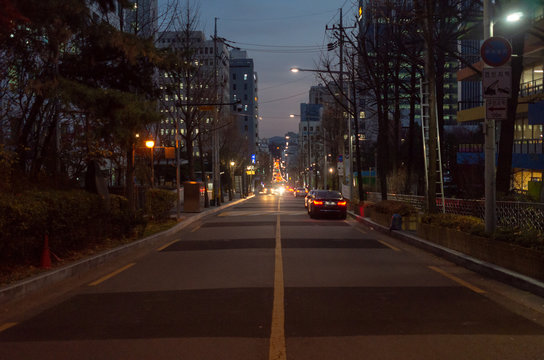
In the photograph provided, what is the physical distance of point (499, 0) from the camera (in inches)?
739

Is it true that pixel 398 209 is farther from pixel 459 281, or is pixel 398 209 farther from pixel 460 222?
pixel 459 281

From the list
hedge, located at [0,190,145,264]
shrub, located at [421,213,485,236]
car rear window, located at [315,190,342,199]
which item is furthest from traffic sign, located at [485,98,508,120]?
car rear window, located at [315,190,342,199]

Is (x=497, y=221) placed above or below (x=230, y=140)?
below

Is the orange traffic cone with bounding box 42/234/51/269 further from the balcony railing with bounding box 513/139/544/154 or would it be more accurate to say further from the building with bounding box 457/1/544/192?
the balcony railing with bounding box 513/139/544/154

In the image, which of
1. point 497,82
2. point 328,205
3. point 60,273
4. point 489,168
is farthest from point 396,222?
point 60,273

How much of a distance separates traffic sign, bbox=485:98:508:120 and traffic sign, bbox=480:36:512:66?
0.80m

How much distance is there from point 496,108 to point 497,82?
22.5 inches

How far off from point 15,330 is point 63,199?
553 centimetres

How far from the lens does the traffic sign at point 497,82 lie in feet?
38.2

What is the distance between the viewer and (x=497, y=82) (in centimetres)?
1168

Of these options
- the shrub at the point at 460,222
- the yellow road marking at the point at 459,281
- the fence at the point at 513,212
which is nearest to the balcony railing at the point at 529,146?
the fence at the point at 513,212

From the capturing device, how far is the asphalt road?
5609 millimetres

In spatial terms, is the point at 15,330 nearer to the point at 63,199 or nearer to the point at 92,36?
the point at 63,199

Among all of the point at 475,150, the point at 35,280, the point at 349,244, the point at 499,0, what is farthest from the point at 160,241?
the point at 475,150
